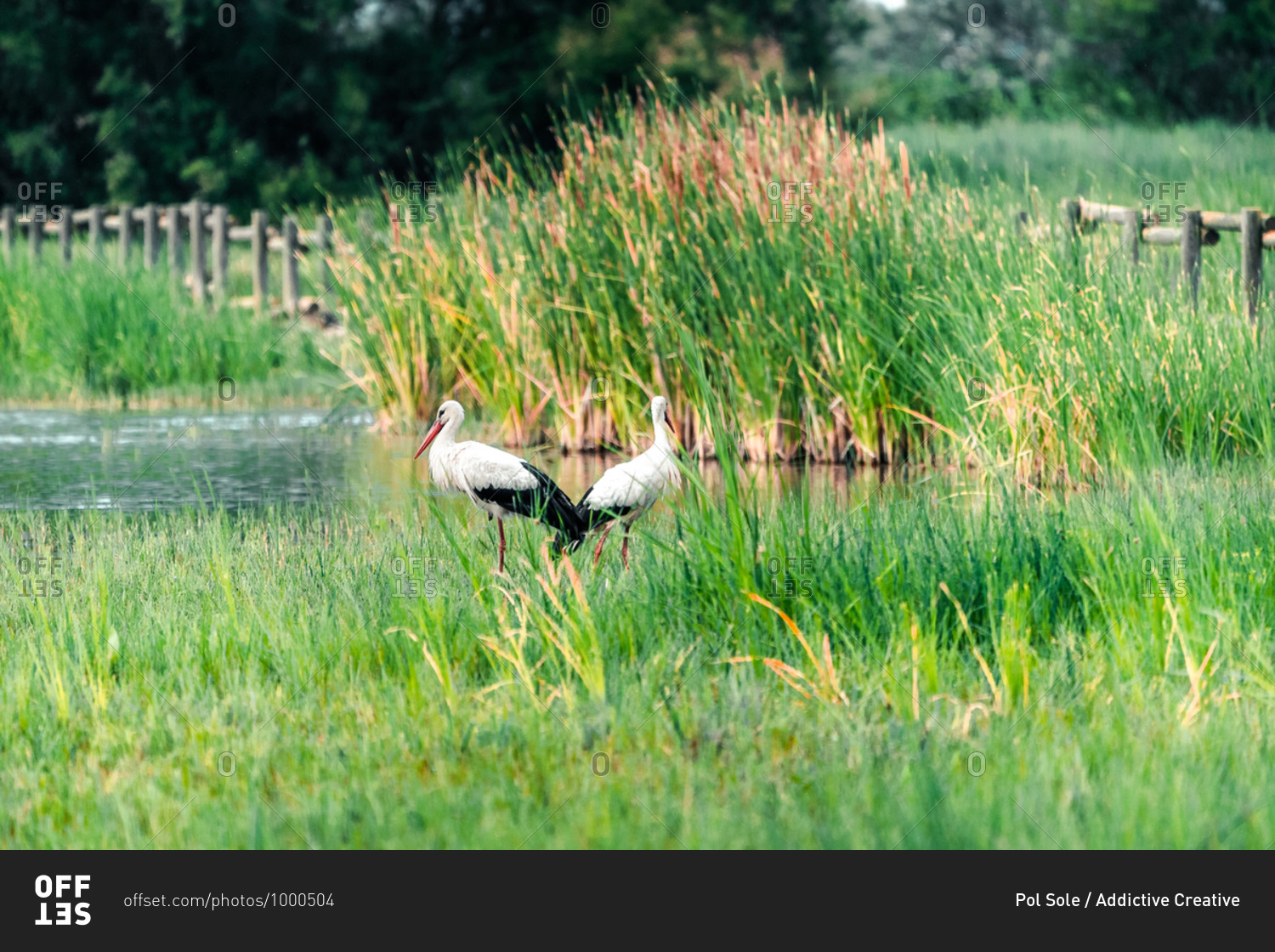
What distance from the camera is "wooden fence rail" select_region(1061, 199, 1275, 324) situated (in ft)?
36.5

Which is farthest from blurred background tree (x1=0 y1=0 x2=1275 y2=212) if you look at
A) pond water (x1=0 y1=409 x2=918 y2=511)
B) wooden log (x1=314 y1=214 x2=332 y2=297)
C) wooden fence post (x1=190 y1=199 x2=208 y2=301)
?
pond water (x1=0 y1=409 x2=918 y2=511)

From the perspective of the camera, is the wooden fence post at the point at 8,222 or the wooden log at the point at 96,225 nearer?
the wooden log at the point at 96,225

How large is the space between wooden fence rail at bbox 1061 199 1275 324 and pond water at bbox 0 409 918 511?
3.34 m

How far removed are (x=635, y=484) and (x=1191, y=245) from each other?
7533 millimetres

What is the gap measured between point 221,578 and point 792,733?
2428 mm

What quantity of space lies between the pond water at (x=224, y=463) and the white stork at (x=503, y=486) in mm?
1688

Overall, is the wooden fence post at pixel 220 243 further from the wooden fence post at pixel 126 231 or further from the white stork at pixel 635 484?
the white stork at pixel 635 484

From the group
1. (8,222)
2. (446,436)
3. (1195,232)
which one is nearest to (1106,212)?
(1195,232)

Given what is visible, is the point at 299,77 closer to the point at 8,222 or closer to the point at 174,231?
the point at 8,222

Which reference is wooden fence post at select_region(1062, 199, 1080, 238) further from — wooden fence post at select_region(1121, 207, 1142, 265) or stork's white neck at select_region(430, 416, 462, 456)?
stork's white neck at select_region(430, 416, 462, 456)

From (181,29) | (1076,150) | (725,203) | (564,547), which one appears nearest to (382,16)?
(181,29)

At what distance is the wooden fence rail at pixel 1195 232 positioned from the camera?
11117mm

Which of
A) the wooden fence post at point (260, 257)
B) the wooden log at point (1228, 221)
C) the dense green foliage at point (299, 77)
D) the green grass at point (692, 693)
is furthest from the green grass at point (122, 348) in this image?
the dense green foliage at point (299, 77)

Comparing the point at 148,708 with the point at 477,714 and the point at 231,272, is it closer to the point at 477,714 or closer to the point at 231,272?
the point at 477,714
